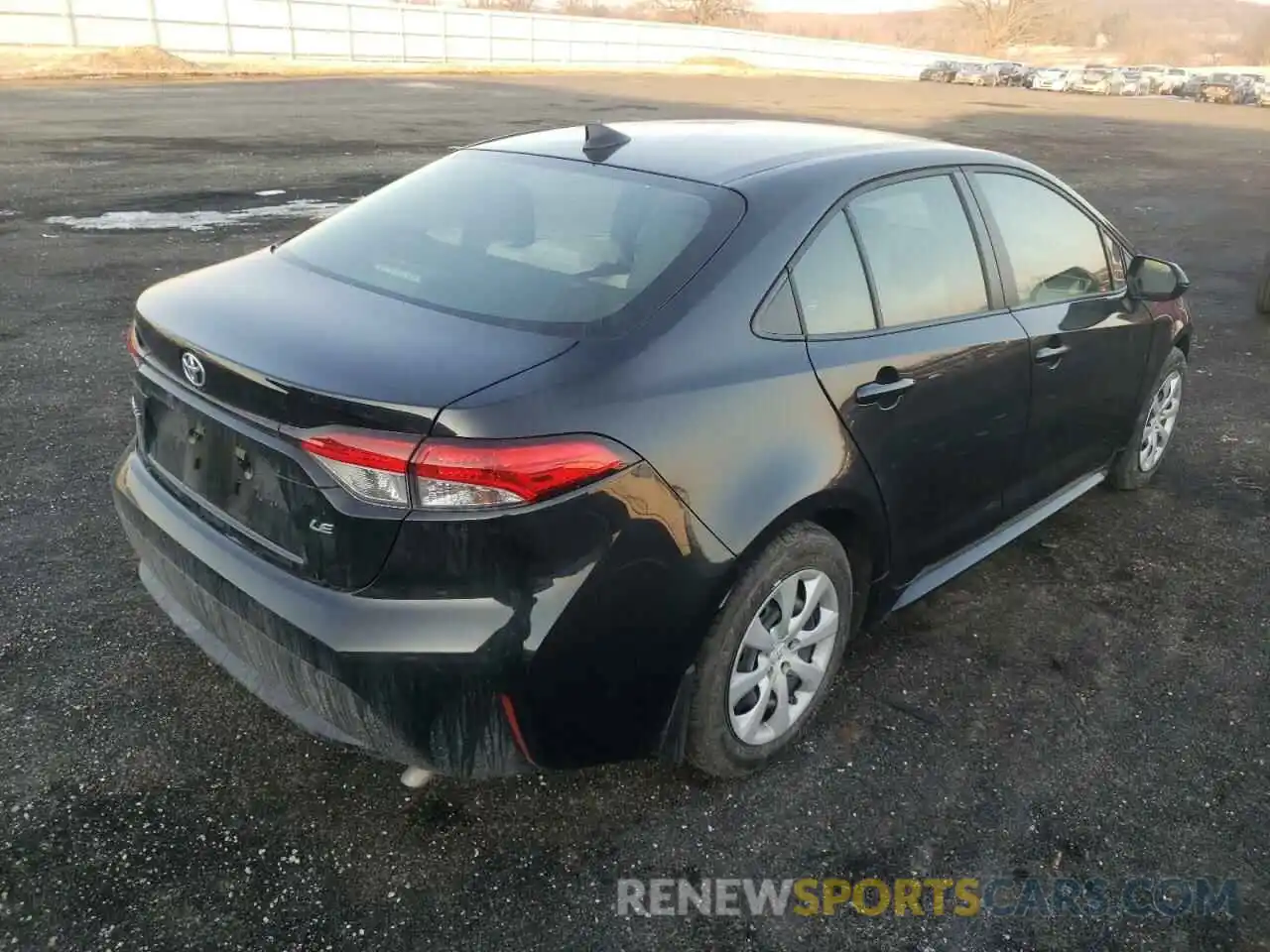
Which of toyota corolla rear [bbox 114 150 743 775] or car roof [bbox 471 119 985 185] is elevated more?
car roof [bbox 471 119 985 185]

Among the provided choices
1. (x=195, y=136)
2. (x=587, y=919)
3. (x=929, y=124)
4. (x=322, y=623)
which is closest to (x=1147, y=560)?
(x=587, y=919)

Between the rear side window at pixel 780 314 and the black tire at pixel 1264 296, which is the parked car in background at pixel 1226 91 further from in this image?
the rear side window at pixel 780 314

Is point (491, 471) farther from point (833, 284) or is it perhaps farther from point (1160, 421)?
point (1160, 421)

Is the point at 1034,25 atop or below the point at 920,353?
atop

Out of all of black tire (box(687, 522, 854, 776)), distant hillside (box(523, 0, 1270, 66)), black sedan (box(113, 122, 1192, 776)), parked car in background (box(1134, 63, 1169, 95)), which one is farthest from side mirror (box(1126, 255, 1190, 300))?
distant hillside (box(523, 0, 1270, 66))

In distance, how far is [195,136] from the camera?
1488cm

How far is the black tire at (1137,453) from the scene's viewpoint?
440 cm

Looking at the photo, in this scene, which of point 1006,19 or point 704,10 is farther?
point 1006,19

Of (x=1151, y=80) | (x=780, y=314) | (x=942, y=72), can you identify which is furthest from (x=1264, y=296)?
(x=1151, y=80)

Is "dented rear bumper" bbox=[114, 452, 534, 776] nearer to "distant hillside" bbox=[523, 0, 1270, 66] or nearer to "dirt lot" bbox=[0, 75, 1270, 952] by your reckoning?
"dirt lot" bbox=[0, 75, 1270, 952]

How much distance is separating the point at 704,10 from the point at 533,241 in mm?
76759

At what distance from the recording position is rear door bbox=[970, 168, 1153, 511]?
341cm

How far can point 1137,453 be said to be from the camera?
4.51 metres

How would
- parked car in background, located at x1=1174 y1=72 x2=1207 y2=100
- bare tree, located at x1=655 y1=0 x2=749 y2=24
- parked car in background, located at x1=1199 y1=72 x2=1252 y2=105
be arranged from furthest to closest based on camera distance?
bare tree, located at x1=655 y1=0 x2=749 y2=24 → parked car in background, located at x1=1174 y1=72 x2=1207 y2=100 → parked car in background, located at x1=1199 y1=72 x2=1252 y2=105
